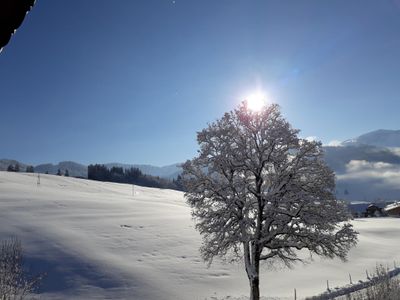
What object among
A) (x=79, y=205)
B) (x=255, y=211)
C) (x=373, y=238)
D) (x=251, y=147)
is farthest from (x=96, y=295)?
(x=373, y=238)

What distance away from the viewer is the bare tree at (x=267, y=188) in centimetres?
2073

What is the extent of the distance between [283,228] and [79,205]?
52993mm

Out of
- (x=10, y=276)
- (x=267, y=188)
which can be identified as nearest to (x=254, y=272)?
(x=267, y=188)

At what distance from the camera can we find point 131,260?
3944cm

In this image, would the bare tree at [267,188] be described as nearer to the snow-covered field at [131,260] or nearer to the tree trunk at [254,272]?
the tree trunk at [254,272]

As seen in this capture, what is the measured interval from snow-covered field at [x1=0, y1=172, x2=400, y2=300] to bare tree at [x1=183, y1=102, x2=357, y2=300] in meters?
12.6

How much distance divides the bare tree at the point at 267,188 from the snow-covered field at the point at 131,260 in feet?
41.5

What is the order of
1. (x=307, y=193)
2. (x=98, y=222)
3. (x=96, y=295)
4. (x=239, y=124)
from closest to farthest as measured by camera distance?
(x=307, y=193)
(x=239, y=124)
(x=96, y=295)
(x=98, y=222)

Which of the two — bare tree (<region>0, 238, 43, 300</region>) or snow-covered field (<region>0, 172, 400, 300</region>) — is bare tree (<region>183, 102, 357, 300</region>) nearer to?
bare tree (<region>0, 238, 43, 300</region>)

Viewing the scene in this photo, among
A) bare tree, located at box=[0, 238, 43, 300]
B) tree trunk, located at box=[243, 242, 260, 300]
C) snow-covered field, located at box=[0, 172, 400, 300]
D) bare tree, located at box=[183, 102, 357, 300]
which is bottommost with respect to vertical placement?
snow-covered field, located at box=[0, 172, 400, 300]

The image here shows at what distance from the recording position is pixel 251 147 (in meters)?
21.5

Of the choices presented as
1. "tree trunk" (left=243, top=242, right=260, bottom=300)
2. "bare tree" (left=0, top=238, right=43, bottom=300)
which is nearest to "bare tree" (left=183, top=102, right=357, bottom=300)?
"tree trunk" (left=243, top=242, right=260, bottom=300)

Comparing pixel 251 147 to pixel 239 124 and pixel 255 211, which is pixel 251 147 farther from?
pixel 255 211

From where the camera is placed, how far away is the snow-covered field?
106ft
